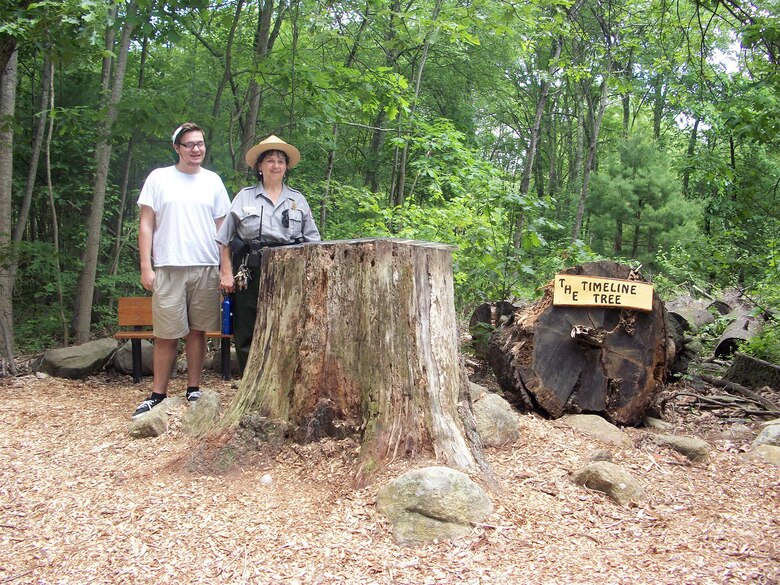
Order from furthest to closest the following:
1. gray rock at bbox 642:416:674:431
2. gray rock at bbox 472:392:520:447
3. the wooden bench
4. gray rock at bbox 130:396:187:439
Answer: the wooden bench → gray rock at bbox 642:416:674:431 → gray rock at bbox 130:396:187:439 → gray rock at bbox 472:392:520:447

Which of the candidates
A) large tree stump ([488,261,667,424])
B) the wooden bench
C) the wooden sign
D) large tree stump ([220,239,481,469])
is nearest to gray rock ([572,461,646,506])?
large tree stump ([220,239,481,469])

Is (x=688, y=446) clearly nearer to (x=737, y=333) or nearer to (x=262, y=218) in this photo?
(x=262, y=218)

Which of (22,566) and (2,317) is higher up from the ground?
(2,317)

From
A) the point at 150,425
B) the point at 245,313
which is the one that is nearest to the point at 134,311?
the point at 245,313

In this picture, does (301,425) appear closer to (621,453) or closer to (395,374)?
(395,374)

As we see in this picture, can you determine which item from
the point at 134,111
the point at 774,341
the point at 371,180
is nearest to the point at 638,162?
the point at 371,180

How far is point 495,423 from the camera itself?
3891 millimetres

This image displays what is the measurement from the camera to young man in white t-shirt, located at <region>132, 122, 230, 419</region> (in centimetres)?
432

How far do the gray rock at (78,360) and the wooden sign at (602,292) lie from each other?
14.4 ft

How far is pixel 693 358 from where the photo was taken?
6.11 m

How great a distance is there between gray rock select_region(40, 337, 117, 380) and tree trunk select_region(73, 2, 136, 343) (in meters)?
1.32

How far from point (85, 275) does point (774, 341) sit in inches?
292

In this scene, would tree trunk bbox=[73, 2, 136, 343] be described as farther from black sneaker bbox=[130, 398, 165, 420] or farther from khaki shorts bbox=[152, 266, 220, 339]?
black sneaker bbox=[130, 398, 165, 420]

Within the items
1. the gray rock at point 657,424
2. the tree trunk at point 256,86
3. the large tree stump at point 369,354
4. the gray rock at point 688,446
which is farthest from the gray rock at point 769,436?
the tree trunk at point 256,86
